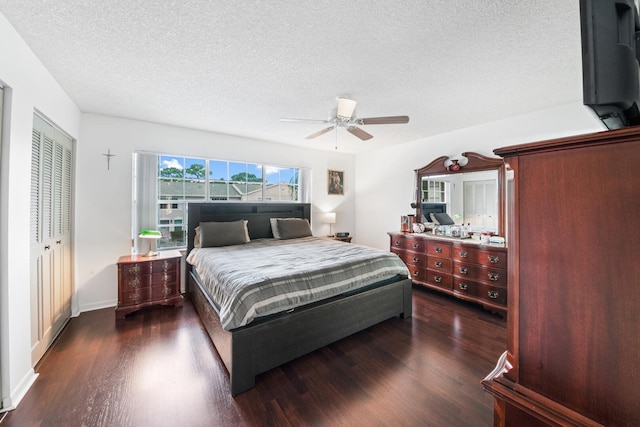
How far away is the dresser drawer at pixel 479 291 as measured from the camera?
116 inches

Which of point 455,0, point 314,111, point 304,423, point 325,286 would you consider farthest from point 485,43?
point 304,423

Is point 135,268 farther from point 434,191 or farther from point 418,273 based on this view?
point 434,191

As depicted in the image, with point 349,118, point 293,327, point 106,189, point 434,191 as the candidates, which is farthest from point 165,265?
point 434,191

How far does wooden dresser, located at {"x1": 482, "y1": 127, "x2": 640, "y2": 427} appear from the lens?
0.55 m

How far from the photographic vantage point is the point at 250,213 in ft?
13.9

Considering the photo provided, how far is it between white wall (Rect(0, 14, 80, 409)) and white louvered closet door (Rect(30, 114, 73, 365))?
207 mm

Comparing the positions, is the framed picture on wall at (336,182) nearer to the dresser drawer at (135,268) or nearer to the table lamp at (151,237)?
the table lamp at (151,237)

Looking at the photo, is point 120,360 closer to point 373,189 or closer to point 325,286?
point 325,286

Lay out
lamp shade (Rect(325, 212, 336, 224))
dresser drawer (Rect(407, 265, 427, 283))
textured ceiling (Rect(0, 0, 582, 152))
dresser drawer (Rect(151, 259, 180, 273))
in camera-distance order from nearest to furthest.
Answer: textured ceiling (Rect(0, 0, 582, 152))
dresser drawer (Rect(151, 259, 180, 273))
dresser drawer (Rect(407, 265, 427, 283))
lamp shade (Rect(325, 212, 336, 224))

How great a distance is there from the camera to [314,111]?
306 centimetres

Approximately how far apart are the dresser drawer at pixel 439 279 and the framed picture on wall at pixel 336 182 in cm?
249

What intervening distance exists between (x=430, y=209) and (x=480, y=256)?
1.27m

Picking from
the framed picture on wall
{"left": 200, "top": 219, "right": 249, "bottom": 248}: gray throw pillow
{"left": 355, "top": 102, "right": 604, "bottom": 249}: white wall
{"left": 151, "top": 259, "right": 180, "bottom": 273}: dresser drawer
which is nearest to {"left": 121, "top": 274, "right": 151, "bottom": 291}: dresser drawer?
{"left": 151, "top": 259, "right": 180, "bottom": 273}: dresser drawer

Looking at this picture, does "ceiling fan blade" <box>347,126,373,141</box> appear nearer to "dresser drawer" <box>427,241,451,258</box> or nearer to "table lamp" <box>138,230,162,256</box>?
"dresser drawer" <box>427,241,451,258</box>
